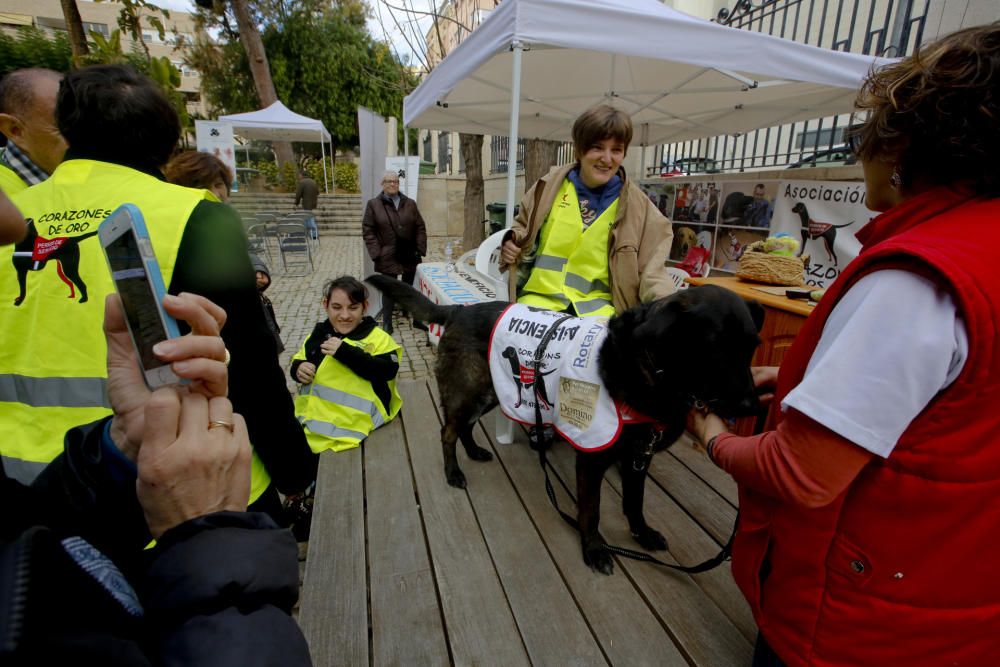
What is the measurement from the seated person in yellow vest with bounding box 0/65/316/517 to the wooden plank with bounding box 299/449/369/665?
1028mm

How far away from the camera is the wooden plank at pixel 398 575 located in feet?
5.32

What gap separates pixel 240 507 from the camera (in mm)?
761

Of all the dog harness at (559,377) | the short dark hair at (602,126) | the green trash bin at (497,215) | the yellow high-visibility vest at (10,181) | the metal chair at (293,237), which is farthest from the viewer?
the green trash bin at (497,215)

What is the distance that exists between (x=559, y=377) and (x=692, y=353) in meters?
0.66

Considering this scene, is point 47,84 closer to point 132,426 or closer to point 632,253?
point 132,426

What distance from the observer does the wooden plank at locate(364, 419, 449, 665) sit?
162 centimetres

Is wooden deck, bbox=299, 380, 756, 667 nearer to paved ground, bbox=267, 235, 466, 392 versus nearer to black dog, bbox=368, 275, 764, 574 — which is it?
black dog, bbox=368, 275, 764, 574

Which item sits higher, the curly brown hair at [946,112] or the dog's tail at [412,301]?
the curly brown hair at [946,112]

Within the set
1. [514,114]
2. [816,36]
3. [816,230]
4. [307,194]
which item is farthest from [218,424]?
[307,194]

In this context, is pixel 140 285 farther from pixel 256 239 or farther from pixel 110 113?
pixel 256 239

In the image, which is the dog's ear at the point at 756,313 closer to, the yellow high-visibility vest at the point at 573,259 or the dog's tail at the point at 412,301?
the yellow high-visibility vest at the point at 573,259

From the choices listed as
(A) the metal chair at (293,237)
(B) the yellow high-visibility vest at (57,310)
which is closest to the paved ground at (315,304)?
(A) the metal chair at (293,237)

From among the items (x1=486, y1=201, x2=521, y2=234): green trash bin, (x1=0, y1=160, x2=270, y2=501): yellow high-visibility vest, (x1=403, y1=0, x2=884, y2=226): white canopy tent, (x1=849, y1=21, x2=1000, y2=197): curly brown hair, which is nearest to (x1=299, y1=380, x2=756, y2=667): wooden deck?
(x1=0, y1=160, x2=270, y2=501): yellow high-visibility vest

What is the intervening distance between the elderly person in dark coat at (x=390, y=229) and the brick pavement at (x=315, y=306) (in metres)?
0.55
